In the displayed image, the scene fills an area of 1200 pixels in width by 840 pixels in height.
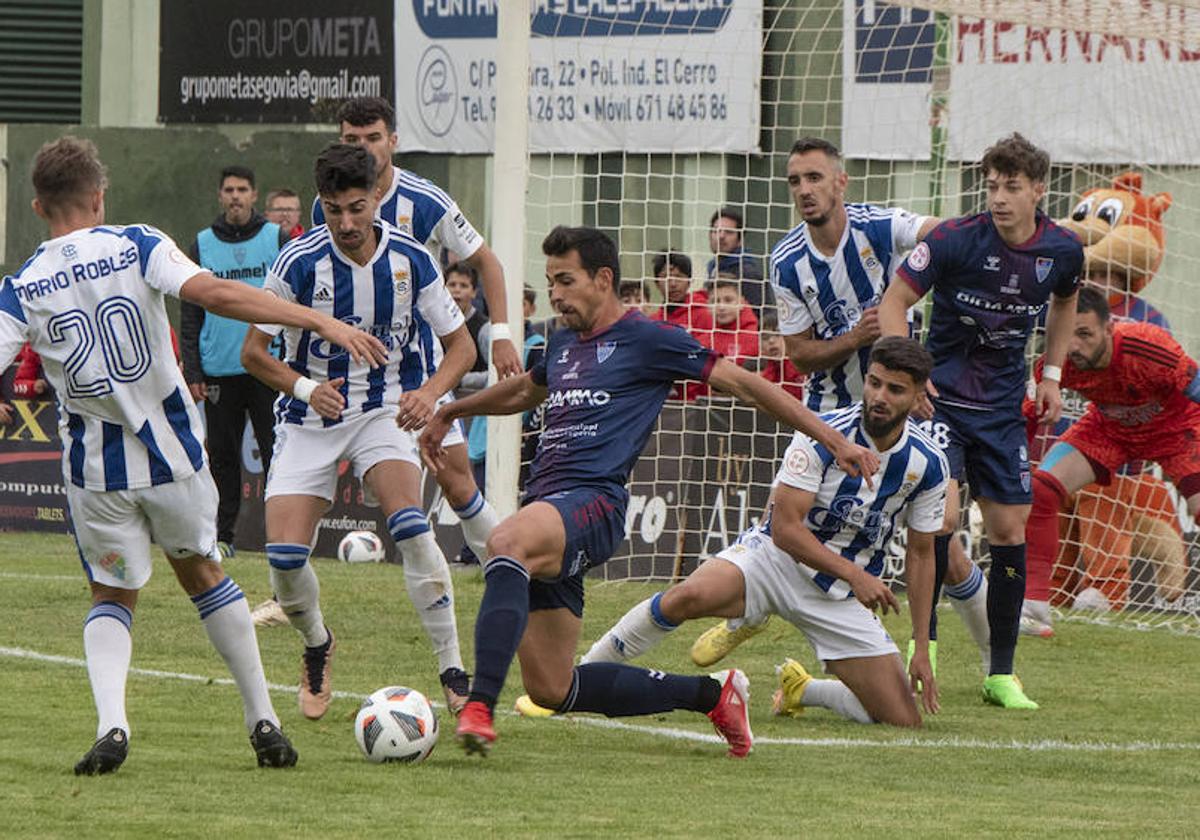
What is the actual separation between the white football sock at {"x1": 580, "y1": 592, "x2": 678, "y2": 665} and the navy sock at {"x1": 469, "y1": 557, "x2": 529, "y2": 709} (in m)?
1.46

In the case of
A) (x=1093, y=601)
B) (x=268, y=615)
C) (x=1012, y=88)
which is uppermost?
(x=1012, y=88)

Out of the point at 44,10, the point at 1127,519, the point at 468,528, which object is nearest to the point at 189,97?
the point at 44,10

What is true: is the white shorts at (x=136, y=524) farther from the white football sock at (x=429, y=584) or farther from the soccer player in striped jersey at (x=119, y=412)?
the white football sock at (x=429, y=584)

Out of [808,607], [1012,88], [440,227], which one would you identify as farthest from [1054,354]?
[1012,88]

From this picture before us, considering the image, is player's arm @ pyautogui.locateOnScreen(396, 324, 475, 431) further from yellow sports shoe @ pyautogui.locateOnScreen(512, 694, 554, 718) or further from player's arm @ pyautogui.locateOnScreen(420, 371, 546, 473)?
yellow sports shoe @ pyautogui.locateOnScreen(512, 694, 554, 718)

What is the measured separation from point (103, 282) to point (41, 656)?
357 centimetres

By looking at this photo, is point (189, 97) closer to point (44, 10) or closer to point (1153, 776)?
point (44, 10)

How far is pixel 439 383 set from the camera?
322 inches

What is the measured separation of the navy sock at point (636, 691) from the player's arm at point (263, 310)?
4.96 feet

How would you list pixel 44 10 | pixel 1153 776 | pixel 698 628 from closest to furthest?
pixel 1153 776 → pixel 698 628 → pixel 44 10

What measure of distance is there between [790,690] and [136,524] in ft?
9.56

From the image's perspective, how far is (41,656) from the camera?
385 inches

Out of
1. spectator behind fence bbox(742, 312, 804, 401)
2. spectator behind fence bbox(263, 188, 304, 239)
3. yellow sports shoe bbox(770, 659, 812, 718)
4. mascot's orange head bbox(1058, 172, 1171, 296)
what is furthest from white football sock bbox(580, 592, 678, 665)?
spectator behind fence bbox(263, 188, 304, 239)

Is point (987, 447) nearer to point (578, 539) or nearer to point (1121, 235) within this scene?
point (578, 539)
